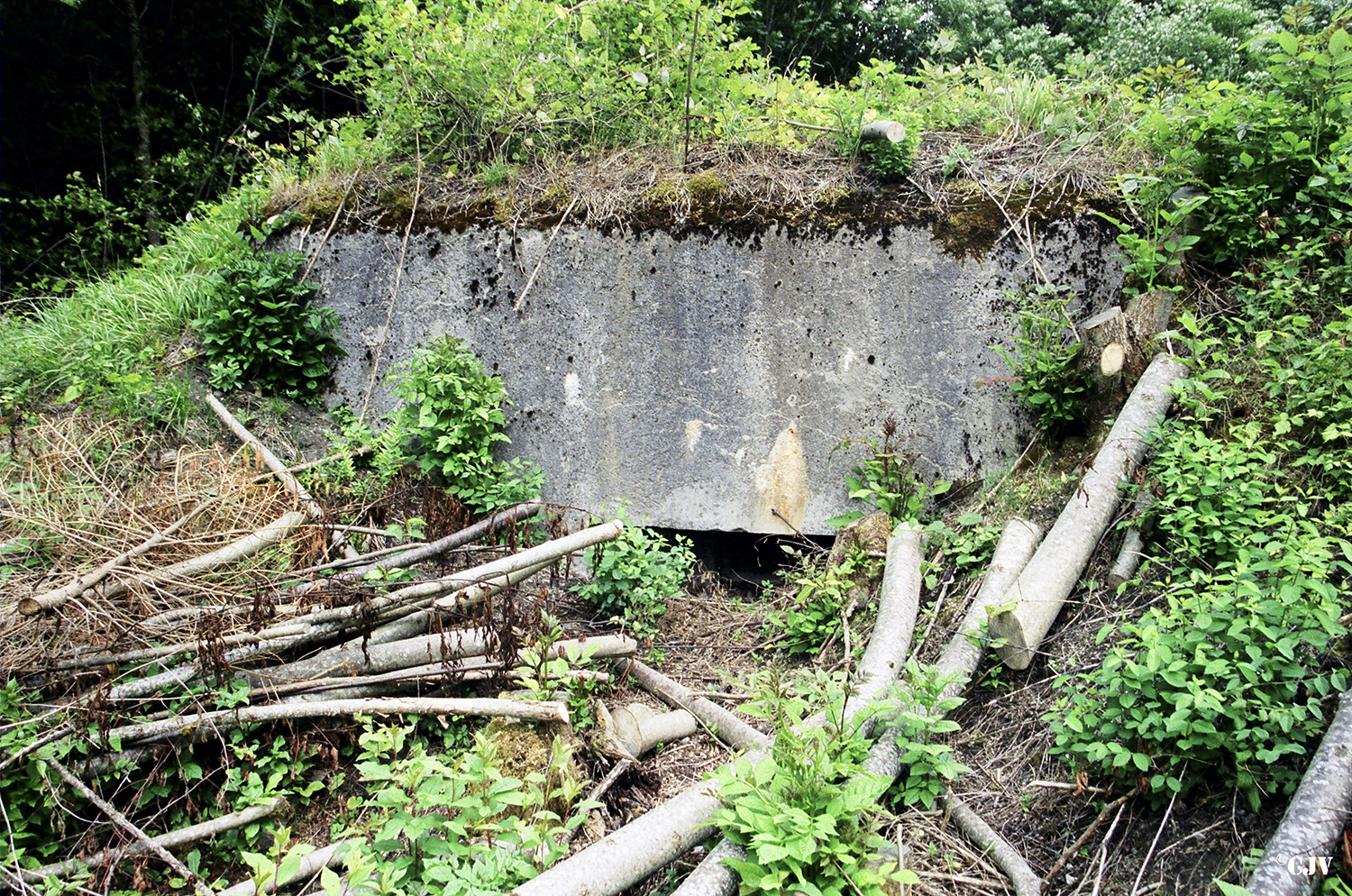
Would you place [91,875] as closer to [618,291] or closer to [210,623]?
[210,623]

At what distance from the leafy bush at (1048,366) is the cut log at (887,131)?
128cm

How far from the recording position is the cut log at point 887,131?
15.0ft

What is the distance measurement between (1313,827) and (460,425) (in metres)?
4.21

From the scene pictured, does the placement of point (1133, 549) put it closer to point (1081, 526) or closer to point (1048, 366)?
point (1081, 526)

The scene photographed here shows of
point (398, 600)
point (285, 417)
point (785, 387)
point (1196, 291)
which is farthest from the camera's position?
point (285, 417)

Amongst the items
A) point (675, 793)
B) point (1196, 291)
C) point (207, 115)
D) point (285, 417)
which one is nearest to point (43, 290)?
point (207, 115)

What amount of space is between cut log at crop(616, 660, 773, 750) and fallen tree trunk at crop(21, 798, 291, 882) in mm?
1586

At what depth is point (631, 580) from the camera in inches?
164

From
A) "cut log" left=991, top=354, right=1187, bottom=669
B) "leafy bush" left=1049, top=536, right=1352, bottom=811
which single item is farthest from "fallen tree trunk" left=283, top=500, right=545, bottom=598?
"leafy bush" left=1049, top=536, right=1352, bottom=811

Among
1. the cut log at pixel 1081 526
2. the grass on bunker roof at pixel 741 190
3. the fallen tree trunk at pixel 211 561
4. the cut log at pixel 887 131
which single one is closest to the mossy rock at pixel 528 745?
the fallen tree trunk at pixel 211 561

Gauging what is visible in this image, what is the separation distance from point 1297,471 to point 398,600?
12.8 ft

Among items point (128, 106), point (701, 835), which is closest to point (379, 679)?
point (701, 835)

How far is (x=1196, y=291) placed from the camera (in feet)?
12.7

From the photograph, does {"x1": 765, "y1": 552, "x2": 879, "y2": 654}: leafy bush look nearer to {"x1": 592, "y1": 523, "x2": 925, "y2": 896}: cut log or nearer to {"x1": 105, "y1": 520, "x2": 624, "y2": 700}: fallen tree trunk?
{"x1": 592, "y1": 523, "x2": 925, "y2": 896}: cut log
